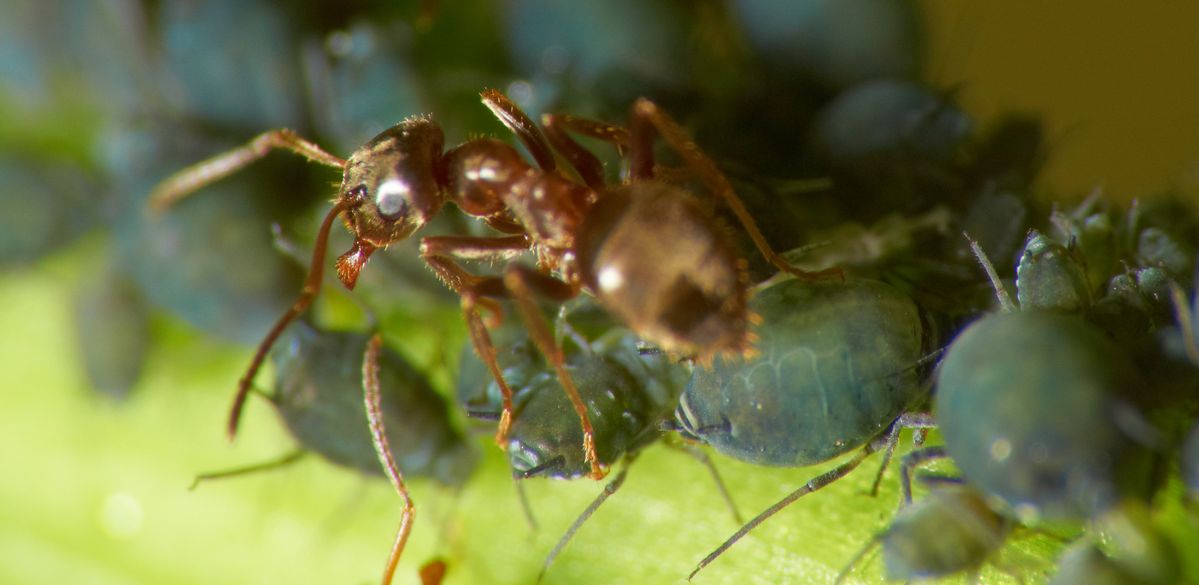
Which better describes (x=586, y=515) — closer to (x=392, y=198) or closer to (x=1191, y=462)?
(x=392, y=198)

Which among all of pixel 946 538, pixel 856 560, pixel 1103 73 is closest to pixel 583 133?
pixel 856 560

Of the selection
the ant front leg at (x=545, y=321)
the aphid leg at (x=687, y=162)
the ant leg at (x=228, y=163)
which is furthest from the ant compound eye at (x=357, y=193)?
the aphid leg at (x=687, y=162)

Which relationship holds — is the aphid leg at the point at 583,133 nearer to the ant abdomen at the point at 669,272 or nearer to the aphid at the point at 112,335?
the ant abdomen at the point at 669,272

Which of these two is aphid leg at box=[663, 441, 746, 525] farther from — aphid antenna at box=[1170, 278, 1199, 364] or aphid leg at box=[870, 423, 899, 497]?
aphid antenna at box=[1170, 278, 1199, 364]

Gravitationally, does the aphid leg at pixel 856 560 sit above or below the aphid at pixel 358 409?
below

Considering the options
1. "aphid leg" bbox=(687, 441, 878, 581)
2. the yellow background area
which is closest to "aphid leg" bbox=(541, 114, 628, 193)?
"aphid leg" bbox=(687, 441, 878, 581)

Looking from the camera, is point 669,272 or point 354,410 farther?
point 354,410
